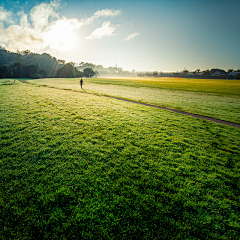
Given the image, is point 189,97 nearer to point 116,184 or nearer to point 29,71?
point 116,184

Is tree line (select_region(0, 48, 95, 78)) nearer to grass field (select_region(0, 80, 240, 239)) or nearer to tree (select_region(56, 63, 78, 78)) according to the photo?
tree (select_region(56, 63, 78, 78))

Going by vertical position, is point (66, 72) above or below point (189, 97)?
above

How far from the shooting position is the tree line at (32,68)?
266ft

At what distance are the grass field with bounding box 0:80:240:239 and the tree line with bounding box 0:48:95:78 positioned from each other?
103 metres

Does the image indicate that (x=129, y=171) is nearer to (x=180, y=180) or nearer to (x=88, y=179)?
(x=88, y=179)

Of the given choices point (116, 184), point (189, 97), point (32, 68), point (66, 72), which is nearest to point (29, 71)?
point (32, 68)

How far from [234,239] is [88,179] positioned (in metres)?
3.99

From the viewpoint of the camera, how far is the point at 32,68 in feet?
291

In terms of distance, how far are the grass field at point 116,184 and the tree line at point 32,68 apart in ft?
338

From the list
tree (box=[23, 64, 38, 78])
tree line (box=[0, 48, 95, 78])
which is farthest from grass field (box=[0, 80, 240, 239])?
tree (box=[23, 64, 38, 78])

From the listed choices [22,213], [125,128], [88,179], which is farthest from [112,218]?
[125,128]

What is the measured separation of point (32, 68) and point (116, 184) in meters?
113

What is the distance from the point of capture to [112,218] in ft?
9.91

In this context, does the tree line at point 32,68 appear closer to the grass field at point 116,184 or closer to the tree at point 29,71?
the tree at point 29,71
